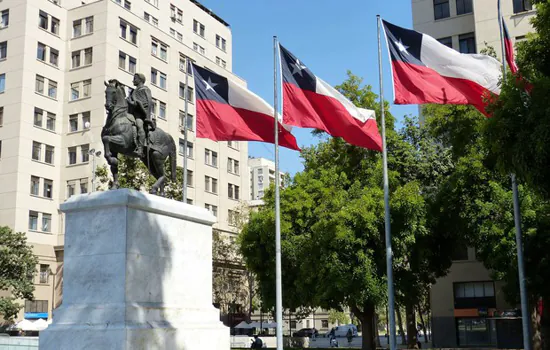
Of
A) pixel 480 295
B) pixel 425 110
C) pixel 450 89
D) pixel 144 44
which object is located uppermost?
pixel 144 44

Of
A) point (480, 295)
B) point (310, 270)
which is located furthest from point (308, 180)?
point (480, 295)

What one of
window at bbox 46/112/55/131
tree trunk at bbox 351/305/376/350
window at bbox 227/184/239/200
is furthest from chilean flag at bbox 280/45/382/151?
window at bbox 227/184/239/200

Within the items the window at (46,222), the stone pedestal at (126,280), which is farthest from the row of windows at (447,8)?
the stone pedestal at (126,280)

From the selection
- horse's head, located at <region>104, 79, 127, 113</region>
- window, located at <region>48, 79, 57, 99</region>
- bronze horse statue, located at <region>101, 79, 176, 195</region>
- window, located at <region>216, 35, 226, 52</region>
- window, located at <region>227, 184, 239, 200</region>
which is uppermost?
window, located at <region>216, 35, 226, 52</region>

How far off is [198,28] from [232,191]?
20.9 metres

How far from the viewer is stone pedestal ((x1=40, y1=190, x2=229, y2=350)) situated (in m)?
14.1

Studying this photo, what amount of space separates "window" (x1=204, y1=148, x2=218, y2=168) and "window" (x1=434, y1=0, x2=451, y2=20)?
30666mm

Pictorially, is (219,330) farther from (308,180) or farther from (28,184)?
(28,184)

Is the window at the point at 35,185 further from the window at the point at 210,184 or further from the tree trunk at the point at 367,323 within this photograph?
the tree trunk at the point at 367,323

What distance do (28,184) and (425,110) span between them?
37210 millimetres

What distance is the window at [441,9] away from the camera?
5569 centimetres

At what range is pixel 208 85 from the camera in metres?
25.3

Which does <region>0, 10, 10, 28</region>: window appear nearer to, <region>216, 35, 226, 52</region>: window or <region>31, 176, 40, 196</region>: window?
<region>31, 176, 40, 196</region>: window

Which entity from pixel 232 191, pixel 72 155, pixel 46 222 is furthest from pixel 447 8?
pixel 46 222
